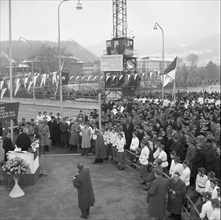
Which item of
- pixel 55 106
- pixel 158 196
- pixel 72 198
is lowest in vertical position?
pixel 72 198

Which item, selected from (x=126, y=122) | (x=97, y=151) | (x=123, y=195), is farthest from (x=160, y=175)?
(x=126, y=122)

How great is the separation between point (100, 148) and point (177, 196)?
6.08 m

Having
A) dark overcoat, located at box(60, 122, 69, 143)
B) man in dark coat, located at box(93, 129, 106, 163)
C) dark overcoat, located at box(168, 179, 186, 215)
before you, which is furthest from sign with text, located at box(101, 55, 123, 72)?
dark overcoat, located at box(168, 179, 186, 215)

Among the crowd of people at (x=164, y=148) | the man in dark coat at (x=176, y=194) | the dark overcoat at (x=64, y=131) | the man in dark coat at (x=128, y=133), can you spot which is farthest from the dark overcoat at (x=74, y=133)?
the man in dark coat at (x=176, y=194)

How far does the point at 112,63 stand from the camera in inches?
1594

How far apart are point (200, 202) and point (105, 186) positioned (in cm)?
396

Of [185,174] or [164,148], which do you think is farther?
[164,148]

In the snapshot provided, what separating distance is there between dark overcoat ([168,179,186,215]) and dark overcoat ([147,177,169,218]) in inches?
13.6

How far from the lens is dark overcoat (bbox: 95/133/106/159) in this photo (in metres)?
13.8

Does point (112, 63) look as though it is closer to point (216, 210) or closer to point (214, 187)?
point (214, 187)

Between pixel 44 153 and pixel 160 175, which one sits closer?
pixel 160 175

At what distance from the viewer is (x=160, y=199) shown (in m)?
7.92

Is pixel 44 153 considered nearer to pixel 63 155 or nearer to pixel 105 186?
pixel 63 155

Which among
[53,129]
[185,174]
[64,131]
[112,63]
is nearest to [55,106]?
[112,63]
